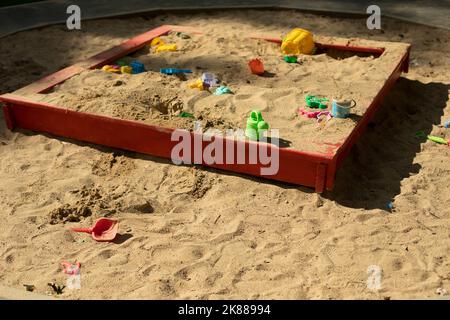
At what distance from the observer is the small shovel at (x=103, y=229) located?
3.00 metres

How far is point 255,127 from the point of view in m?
3.47

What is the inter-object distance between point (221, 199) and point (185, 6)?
149 inches

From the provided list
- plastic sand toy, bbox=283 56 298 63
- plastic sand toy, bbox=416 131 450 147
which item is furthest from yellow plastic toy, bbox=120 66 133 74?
plastic sand toy, bbox=416 131 450 147

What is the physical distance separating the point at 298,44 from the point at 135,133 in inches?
71.0

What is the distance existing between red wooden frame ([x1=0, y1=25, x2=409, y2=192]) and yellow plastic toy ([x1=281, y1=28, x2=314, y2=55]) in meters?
→ 0.75

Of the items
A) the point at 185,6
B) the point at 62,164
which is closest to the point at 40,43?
the point at 185,6

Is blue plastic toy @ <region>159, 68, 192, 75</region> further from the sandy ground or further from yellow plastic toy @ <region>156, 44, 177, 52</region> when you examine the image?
the sandy ground

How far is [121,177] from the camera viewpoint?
3.56 meters

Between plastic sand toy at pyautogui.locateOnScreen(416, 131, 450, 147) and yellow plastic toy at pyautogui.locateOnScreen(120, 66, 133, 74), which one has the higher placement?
yellow plastic toy at pyautogui.locateOnScreen(120, 66, 133, 74)

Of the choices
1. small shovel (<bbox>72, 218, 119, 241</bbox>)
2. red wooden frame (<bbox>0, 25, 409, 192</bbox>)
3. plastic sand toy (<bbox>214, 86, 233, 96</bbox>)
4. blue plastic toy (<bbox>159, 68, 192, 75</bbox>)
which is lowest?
small shovel (<bbox>72, 218, 119, 241</bbox>)

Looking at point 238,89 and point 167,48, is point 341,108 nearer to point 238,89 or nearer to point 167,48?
point 238,89

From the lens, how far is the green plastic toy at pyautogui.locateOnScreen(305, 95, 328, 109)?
3.88 m

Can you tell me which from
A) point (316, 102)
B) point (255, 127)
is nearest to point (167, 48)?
point (316, 102)

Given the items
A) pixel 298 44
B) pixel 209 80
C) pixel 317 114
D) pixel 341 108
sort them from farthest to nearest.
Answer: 1. pixel 298 44
2. pixel 209 80
3. pixel 317 114
4. pixel 341 108
